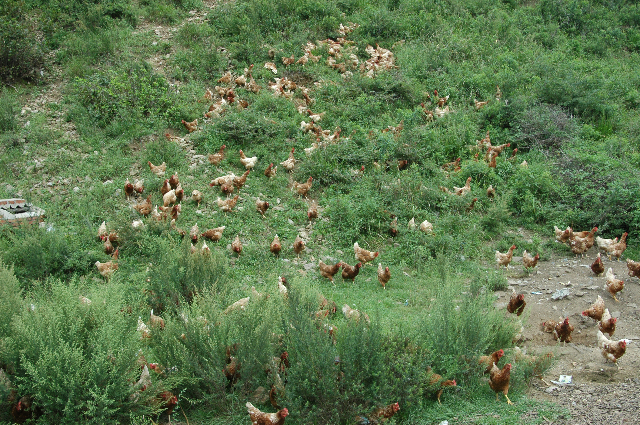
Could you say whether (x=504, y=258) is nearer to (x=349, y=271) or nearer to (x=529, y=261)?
(x=529, y=261)

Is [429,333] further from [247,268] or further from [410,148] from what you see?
[410,148]

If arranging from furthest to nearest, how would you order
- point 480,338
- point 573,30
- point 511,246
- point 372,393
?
point 573,30 → point 511,246 → point 480,338 → point 372,393

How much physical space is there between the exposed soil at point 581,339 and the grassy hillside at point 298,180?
1.04 ft

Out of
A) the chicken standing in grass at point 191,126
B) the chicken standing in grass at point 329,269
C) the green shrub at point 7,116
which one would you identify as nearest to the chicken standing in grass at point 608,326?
the chicken standing in grass at point 329,269

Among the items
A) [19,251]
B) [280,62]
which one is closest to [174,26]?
[280,62]

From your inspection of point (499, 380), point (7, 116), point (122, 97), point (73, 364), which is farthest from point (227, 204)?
point (499, 380)

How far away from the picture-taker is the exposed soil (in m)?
4.54

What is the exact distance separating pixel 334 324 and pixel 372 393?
1.21 metres

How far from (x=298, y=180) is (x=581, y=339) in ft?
18.8

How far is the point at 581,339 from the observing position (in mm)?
6199

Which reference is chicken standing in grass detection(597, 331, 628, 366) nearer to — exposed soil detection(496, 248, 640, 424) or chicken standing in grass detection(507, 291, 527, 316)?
exposed soil detection(496, 248, 640, 424)

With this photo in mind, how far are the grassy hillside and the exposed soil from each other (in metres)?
0.32

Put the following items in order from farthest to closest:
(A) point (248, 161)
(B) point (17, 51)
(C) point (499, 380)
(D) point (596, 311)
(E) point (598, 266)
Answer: (B) point (17, 51)
(A) point (248, 161)
(E) point (598, 266)
(D) point (596, 311)
(C) point (499, 380)

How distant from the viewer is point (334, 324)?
5613 mm
